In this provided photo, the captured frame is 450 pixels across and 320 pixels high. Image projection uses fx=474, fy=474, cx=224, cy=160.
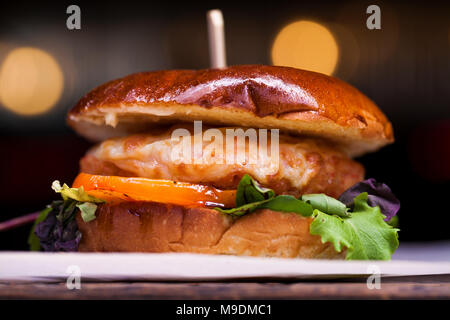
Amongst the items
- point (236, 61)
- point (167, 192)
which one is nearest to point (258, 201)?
point (167, 192)

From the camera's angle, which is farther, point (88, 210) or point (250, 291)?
point (88, 210)

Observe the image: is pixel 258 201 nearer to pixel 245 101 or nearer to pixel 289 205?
pixel 289 205

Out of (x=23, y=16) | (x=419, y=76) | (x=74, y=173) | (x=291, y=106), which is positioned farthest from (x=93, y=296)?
(x=419, y=76)

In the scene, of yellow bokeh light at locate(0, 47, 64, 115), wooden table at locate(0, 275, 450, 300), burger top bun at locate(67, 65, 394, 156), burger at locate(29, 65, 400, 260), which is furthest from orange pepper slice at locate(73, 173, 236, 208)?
yellow bokeh light at locate(0, 47, 64, 115)

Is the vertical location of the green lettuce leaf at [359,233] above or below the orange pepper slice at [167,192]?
below

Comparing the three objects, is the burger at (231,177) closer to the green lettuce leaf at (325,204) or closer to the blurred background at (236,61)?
the green lettuce leaf at (325,204)

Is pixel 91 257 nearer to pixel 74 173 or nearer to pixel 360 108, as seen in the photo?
pixel 360 108

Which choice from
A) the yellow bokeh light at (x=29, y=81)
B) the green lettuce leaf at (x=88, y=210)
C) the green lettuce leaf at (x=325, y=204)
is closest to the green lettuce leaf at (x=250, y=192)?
the green lettuce leaf at (x=325, y=204)

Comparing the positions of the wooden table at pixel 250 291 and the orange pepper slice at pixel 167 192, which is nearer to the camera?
the wooden table at pixel 250 291

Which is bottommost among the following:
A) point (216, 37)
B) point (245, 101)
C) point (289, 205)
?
point (289, 205)
